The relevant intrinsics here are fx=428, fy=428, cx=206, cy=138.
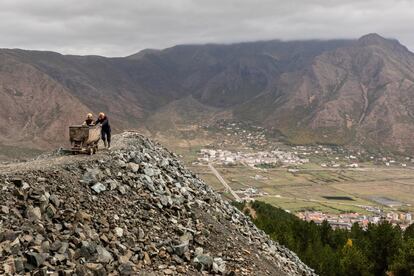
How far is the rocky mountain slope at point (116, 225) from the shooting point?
1658 centimetres

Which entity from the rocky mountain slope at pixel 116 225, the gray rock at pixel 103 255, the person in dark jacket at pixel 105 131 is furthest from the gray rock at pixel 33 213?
the person in dark jacket at pixel 105 131

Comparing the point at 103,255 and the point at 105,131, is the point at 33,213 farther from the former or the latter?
the point at 105,131

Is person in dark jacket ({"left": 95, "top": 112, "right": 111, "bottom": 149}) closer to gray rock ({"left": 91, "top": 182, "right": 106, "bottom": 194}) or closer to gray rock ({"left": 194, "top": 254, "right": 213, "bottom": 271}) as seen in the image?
gray rock ({"left": 91, "top": 182, "right": 106, "bottom": 194})

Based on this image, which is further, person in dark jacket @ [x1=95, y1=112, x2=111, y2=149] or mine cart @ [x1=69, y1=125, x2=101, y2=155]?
person in dark jacket @ [x1=95, y1=112, x2=111, y2=149]

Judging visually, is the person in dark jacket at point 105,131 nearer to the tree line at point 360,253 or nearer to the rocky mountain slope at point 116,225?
the rocky mountain slope at point 116,225

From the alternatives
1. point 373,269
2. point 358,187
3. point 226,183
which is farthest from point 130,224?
point 358,187

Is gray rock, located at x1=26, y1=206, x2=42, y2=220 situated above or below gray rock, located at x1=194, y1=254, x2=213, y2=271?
above

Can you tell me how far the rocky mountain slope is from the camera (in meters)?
16.6

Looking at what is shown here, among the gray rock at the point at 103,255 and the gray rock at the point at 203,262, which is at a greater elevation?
the gray rock at the point at 103,255

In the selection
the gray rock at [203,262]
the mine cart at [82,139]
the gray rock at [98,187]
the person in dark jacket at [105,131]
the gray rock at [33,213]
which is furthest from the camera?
Answer: the person in dark jacket at [105,131]

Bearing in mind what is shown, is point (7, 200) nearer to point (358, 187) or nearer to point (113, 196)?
point (113, 196)

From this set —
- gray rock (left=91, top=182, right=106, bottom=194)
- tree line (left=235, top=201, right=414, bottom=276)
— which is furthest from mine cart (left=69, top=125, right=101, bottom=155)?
tree line (left=235, top=201, right=414, bottom=276)

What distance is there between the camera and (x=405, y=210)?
158m

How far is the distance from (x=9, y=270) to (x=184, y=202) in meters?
12.7
